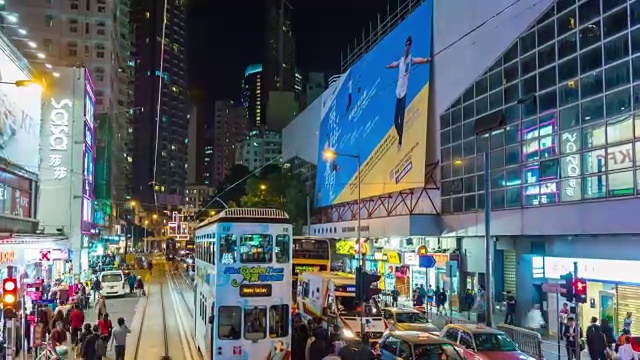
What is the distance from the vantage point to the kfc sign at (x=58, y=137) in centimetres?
3696

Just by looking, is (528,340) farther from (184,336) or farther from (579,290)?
(184,336)

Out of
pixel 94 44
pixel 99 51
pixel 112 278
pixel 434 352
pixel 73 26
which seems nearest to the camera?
pixel 434 352

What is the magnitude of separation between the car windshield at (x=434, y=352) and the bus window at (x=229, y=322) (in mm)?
3989

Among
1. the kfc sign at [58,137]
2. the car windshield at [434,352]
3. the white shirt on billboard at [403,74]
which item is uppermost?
the white shirt on billboard at [403,74]

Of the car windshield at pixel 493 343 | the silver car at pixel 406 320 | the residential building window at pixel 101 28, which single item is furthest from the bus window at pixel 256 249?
the residential building window at pixel 101 28

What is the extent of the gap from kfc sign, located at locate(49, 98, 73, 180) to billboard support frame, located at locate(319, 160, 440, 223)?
1950cm

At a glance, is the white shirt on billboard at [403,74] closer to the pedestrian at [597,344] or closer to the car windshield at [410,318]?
the car windshield at [410,318]

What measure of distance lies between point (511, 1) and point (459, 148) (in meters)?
7.86

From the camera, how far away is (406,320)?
826 inches

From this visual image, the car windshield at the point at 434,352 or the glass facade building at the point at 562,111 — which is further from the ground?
the glass facade building at the point at 562,111

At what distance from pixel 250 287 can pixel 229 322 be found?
Answer: 913 mm

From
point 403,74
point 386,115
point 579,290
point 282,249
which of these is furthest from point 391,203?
point 282,249

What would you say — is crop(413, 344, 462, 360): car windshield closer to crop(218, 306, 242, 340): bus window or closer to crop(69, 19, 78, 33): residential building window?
crop(218, 306, 242, 340): bus window

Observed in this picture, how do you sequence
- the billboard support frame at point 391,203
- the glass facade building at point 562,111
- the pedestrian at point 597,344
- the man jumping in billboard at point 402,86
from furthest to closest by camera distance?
the man jumping in billboard at point 402,86 → the billboard support frame at point 391,203 → the glass facade building at point 562,111 → the pedestrian at point 597,344
